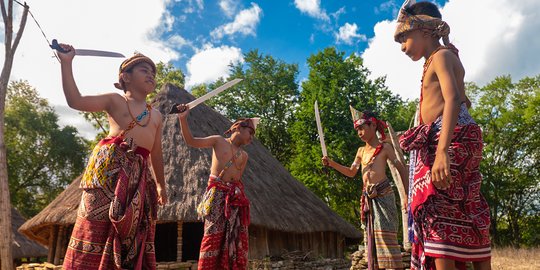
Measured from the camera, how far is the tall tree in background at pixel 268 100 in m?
24.8

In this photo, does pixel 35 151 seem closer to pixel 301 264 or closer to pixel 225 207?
pixel 301 264

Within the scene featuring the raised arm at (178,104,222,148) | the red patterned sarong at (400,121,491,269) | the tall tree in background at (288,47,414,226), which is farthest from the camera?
the tall tree in background at (288,47,414,226)

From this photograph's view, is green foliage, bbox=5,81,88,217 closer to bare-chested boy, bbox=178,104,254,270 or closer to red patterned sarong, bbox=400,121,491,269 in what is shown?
bare-chested boy, bbox=178,104,254,270

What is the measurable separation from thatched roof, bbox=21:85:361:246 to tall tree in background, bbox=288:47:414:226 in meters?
6.69

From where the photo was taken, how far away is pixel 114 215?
2676mm

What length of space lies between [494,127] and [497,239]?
266 inches

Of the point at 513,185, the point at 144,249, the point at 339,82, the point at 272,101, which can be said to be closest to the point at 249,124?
the point at 144,249

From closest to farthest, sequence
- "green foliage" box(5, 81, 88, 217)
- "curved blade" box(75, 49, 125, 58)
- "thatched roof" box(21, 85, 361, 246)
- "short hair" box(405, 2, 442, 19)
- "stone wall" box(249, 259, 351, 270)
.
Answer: "short hair" box(405, 2, 442, 19) → "curved blade" box(75, 49, 125, 58) → "thatched roof" box(21, 85, 361, 246) → "stone wall" box(249, 259, 351, 270) → "green foliage" box(5, 81, 88, 217)

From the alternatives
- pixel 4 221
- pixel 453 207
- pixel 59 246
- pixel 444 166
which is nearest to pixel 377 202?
pixel 453 207

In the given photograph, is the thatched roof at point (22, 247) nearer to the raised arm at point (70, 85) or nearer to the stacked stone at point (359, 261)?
the stacked stone at point (359, 261)

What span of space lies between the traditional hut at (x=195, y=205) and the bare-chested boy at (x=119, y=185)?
17.6ft

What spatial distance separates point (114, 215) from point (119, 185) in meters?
0.20

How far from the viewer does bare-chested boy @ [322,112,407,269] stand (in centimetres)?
460

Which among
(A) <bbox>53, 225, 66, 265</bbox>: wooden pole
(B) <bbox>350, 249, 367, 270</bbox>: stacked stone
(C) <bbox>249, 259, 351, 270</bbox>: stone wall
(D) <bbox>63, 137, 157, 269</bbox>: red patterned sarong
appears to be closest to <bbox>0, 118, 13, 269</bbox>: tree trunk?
(A) <bbox>53, 225, 66, 265</bbox>: wooden pole
